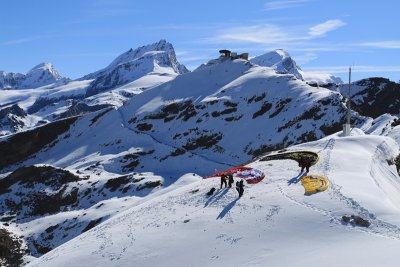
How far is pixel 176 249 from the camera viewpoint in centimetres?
3127

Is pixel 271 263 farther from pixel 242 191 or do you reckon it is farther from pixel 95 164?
pixel 95 164

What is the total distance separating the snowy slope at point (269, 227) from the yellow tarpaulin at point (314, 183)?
0.55m

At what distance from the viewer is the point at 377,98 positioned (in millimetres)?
127250

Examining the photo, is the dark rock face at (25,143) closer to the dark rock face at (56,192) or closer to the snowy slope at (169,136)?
the snowy slope at (169,136)

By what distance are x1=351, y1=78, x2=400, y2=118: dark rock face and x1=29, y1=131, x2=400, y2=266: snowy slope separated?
260 ft

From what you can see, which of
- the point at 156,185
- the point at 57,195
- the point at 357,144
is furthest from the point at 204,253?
the point at 57,195

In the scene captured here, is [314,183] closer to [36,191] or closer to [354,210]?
[354,210]

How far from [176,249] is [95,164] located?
69.4m

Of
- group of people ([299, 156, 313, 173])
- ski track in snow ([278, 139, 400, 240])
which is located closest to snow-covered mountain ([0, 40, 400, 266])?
ski track in snow ([278, 139, 400, 240])

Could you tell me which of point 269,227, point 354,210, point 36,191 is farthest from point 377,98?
point 269,227

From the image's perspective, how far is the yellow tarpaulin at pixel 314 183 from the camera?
3541cm

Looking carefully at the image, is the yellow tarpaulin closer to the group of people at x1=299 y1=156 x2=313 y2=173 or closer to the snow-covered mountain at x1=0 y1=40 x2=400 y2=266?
the snow-covered mountain at x1=0 y1=40 x2=400 y2=266

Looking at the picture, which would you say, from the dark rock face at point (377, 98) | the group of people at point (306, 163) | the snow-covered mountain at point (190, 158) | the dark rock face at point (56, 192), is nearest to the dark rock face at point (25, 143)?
the snow-covered mountain at point (190, 158)

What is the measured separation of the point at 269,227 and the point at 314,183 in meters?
7.91
